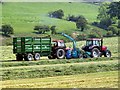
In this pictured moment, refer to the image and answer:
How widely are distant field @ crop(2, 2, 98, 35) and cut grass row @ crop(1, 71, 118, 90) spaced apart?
4167 centimetres

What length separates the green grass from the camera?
52.7 ft

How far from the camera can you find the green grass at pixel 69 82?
52.7ft

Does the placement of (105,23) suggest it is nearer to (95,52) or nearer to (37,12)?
(37,12)

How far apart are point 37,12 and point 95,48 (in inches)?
1703

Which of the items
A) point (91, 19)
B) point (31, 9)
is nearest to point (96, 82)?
point (91, 19)

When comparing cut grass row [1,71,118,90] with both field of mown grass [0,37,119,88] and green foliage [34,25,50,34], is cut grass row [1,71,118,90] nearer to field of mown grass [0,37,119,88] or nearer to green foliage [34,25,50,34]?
field of mown grass [0,37,119,88]

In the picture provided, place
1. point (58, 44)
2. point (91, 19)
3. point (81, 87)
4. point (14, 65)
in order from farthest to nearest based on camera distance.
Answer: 1. point (91, 19)
2. point (58, 44)
3. point (14, 65)
4. point (81, 87)

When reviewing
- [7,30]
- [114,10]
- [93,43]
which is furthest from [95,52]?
[114,10]

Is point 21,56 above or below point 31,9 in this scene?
below

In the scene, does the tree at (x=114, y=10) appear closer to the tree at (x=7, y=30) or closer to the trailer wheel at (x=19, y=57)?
the tree at (x=7, y=30)

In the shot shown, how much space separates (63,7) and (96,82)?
2542 inches

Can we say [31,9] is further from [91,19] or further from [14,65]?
[14,65]

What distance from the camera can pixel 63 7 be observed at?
266 ft

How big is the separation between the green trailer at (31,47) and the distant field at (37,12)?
1113 inches
